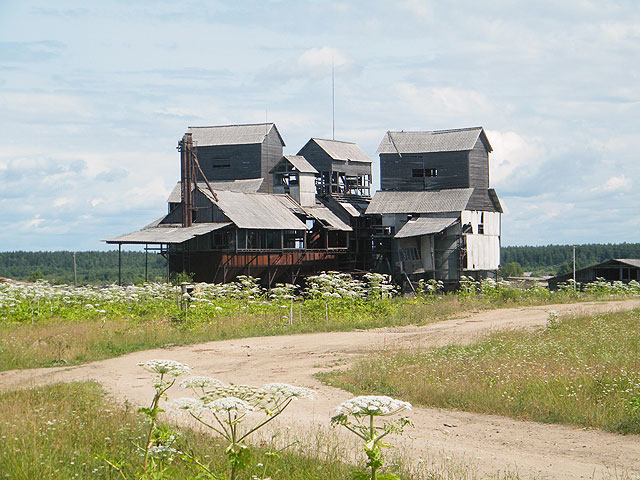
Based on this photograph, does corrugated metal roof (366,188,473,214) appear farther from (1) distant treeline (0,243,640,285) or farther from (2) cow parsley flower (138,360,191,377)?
(1) distant treeline (0,243,640,285)

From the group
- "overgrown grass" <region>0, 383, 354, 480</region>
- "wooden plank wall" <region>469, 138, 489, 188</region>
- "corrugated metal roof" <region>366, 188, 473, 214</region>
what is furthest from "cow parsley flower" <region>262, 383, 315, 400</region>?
"wooden plank wall" <region>469, 138, 489, 188</region>

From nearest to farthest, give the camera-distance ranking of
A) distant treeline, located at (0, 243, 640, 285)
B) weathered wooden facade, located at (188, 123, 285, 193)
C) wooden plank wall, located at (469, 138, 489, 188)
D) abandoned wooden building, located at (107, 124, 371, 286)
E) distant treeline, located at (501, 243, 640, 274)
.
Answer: abandoned wooden building, located at (107, 124, 371, 286) → wooden plank wall, located at (469, 138, 489, 188) → weathered wooden facade, located at (188, 123, 285, 193) → distant treeline, located at (0, 243, 640, 285) → distant treeline, located at (501, 243, 640, 274)

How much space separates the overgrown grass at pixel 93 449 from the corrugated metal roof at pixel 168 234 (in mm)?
30353

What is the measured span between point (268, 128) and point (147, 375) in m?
46.3

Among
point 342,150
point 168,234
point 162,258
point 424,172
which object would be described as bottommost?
point 162,258

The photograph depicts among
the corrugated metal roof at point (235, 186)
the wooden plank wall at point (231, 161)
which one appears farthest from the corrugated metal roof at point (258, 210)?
the wooden plank wall at point (231, 161)

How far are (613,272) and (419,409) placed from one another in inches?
2257

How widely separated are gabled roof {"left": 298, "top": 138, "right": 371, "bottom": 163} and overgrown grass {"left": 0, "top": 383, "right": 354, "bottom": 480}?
163ft

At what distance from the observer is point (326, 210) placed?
5816cm

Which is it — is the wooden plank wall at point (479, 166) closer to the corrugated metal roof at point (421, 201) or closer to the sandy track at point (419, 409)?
the corrugated metal roof at point (421, 201)

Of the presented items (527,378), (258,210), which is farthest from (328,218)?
(527,378)

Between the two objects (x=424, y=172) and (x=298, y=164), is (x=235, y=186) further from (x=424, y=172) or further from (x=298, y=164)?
(x=424, y=172)

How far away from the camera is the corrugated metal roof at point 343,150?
6169 centimetres

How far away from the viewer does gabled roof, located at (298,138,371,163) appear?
202 feet
